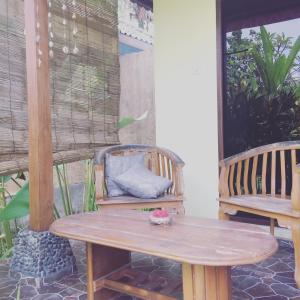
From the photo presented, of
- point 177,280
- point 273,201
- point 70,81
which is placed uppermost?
point 70,81

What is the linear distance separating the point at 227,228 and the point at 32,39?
1.66 metres

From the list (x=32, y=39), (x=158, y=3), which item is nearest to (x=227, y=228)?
(x=32, y=39)

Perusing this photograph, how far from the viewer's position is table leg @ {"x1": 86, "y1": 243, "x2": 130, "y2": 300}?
1.90 m

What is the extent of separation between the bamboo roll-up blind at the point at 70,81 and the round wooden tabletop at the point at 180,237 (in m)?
1.07

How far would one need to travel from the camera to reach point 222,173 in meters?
2.70

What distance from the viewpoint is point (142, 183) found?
8.98 ft

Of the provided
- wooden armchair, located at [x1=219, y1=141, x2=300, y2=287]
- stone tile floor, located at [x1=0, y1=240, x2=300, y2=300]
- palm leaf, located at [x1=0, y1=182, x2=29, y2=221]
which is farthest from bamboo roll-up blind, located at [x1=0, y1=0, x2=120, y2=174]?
wooden armchair, located at [x1=219, y1=141, x2=300, y2=287]

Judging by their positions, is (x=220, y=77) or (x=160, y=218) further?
(x=220, y=77)

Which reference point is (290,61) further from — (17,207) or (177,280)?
(17,207)

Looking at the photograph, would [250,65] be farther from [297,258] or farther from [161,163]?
[297,258]

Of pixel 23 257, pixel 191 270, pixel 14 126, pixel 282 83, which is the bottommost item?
pixel 23 257

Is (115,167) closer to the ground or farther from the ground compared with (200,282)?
farther from the ground

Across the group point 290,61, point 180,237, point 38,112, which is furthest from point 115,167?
point 290,61

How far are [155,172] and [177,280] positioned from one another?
115 centimetres
